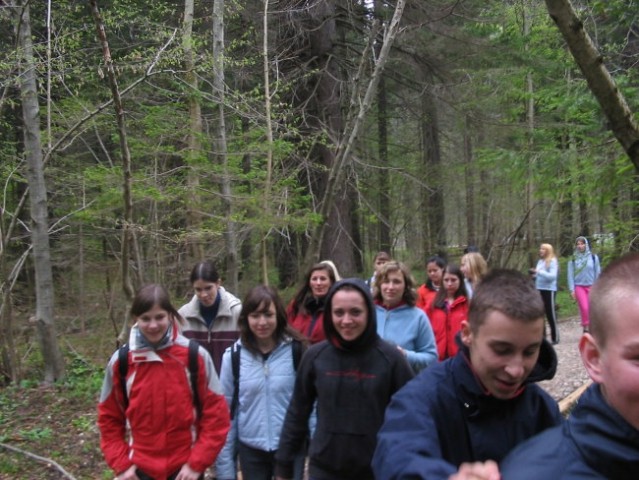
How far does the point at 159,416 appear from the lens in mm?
3271

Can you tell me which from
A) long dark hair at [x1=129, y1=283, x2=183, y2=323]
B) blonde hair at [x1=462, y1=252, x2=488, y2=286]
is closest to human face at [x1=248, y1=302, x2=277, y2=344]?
long dark hair at [x1=129, y1=283, x2=183, y2=323]

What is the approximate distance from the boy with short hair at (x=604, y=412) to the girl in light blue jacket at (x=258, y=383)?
2580mm

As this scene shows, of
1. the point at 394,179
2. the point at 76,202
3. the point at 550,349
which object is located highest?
the point at 394,179

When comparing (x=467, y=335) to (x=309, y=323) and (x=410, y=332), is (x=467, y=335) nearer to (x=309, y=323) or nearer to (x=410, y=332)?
(x=410, y=332)

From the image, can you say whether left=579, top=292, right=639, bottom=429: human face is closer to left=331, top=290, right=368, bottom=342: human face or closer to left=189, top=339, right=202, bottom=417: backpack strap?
left=331, top=290, right=368, bottom=342: human face

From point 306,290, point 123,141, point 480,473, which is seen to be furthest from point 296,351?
point 123,141

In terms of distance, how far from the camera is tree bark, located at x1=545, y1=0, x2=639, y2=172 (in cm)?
377

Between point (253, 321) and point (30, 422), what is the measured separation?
16.8 feet

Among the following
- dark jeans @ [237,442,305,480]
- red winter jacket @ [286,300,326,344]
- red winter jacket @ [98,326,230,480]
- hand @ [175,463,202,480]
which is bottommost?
dark jeans @ [237,442,305,480]

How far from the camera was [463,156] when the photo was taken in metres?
20.4

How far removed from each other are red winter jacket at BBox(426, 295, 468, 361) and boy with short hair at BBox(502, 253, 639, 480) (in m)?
4.29

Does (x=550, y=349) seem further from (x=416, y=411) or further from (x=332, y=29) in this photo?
(x=332, y=29)

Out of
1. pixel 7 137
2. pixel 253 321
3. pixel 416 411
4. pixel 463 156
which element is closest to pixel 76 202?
pixel 7 137

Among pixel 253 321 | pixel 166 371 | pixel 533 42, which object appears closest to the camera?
pixel 166 371
